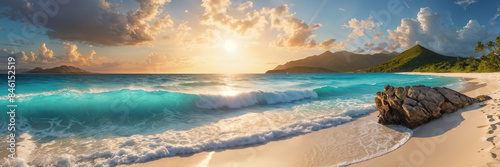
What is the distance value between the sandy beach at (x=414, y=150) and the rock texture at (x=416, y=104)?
1.29 feet

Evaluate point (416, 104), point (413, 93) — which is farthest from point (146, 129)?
point (413, 93)

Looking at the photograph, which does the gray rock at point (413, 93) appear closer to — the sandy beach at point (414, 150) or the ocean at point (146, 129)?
the sandy beach at point (414, 150)

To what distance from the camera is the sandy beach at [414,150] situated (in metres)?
4.29

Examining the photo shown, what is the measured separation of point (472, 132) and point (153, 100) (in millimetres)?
15266

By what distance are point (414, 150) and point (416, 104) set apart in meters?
2.90

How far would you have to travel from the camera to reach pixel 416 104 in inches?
282

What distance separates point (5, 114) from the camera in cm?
1006

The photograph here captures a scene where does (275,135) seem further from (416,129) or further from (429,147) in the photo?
(416,129)

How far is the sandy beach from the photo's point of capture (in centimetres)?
429

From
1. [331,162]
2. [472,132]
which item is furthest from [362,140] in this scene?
[472,132]

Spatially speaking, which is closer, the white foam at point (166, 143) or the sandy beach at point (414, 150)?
the sandy beach at point (414, 150)

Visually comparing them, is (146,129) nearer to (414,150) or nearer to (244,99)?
(244,99)

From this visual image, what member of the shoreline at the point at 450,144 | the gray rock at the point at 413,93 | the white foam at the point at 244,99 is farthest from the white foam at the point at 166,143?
the white foam at the point at 244,99

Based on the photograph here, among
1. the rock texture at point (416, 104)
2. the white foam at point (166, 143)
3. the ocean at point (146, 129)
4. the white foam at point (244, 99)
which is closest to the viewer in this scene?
the white foam at point (166, 143)
